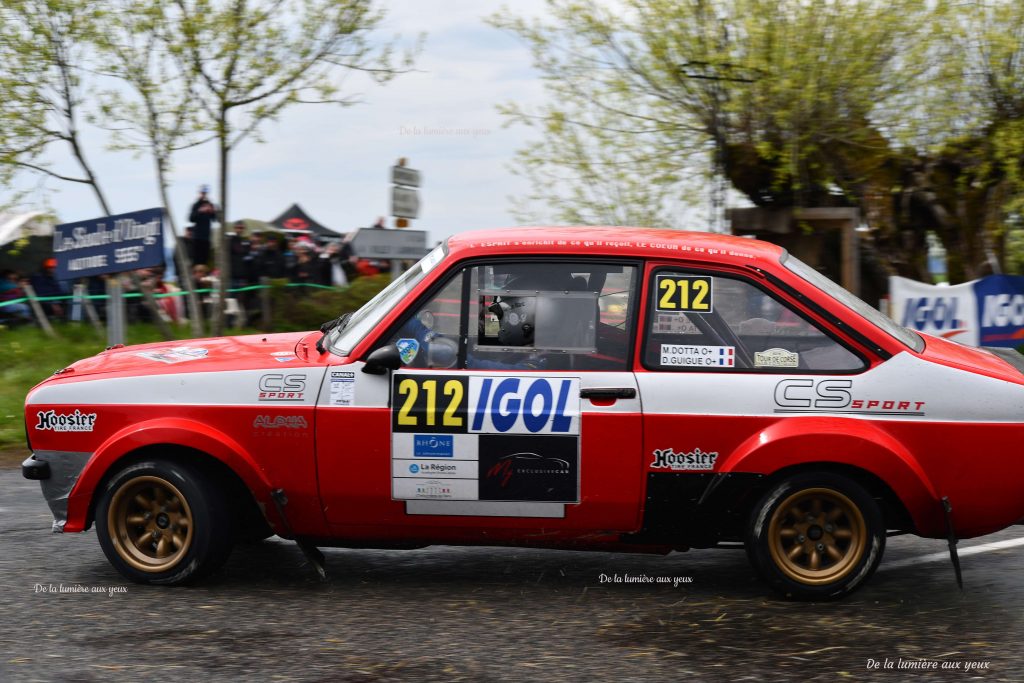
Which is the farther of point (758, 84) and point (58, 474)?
point (758, 84)

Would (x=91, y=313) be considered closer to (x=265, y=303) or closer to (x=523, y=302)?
(x=265, y=303)

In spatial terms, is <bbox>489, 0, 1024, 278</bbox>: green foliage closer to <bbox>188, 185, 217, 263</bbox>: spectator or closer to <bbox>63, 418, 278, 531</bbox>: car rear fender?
<bbox>188, 185, 217, 263</bbox>: spectator

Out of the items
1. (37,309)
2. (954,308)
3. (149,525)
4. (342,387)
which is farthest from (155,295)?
(342,387)

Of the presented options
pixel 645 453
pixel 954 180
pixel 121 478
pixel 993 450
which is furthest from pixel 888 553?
pixel 954 180

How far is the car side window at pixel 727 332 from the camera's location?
558cm

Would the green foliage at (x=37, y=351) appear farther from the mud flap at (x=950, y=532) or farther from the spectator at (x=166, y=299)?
the mud flap at (x=950, y=532)

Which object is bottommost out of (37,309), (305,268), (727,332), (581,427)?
(581,427)

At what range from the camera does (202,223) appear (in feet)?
55.3

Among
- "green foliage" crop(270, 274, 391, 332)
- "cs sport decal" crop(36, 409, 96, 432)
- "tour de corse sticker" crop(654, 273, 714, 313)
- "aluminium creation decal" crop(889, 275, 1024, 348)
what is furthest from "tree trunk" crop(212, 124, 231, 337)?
"tour de corse sticker" crop(654, 273, 714, 313)

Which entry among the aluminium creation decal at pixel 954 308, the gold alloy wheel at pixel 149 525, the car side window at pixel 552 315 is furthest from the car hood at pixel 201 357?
the aluminium creation decal at pixel 954 308

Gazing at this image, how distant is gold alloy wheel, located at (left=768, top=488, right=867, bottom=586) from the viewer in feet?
18.2

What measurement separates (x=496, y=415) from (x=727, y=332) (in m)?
1.12

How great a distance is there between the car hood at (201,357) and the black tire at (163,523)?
483 mm

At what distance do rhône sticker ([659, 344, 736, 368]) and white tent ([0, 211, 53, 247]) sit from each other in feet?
39.0
